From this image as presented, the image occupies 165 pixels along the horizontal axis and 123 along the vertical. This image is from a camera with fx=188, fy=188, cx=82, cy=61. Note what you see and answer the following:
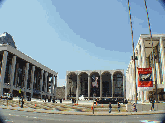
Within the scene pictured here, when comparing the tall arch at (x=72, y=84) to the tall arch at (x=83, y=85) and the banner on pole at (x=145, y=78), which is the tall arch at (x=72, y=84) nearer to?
the tall arch at (x=83, y=85)

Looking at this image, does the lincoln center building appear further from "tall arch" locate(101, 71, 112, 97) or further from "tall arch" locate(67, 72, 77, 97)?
"tall arch" locate(101, 71, 112, 97)

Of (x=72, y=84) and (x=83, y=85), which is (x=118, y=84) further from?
(x=72, y=84)

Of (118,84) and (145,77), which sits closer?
(145,77)

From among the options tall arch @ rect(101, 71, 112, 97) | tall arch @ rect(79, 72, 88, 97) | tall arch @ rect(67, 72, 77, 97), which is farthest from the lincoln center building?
tall arch @ rect(101, 71, 112, 97)

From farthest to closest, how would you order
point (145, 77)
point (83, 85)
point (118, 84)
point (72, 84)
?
point (83, 85), point (72, 84), point (118, 84), point (145, 77)

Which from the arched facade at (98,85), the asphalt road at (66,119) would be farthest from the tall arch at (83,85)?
the asphalt road at (66,119)

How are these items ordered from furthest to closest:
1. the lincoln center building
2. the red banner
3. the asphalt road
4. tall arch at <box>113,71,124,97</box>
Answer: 1. tall arch at <box>113,71,124,97</box>
2. the lincoln center building
3. the red banner
4. the asphalt road

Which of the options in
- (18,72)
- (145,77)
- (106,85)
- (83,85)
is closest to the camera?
(145,77)

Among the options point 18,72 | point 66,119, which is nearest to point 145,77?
point 66,119

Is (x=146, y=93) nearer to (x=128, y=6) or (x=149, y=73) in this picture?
(x=149, y=73)

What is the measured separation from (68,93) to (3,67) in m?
61.5

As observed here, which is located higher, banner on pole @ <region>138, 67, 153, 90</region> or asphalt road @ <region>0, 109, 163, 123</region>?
banner on pole @ <region>138, 67, 153, 90</region>

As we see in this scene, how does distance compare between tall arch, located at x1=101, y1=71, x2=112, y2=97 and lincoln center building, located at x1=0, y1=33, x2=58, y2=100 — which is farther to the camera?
tall arch, located at x1=101, y1=71, x2=112, y2=97

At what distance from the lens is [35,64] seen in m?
103
